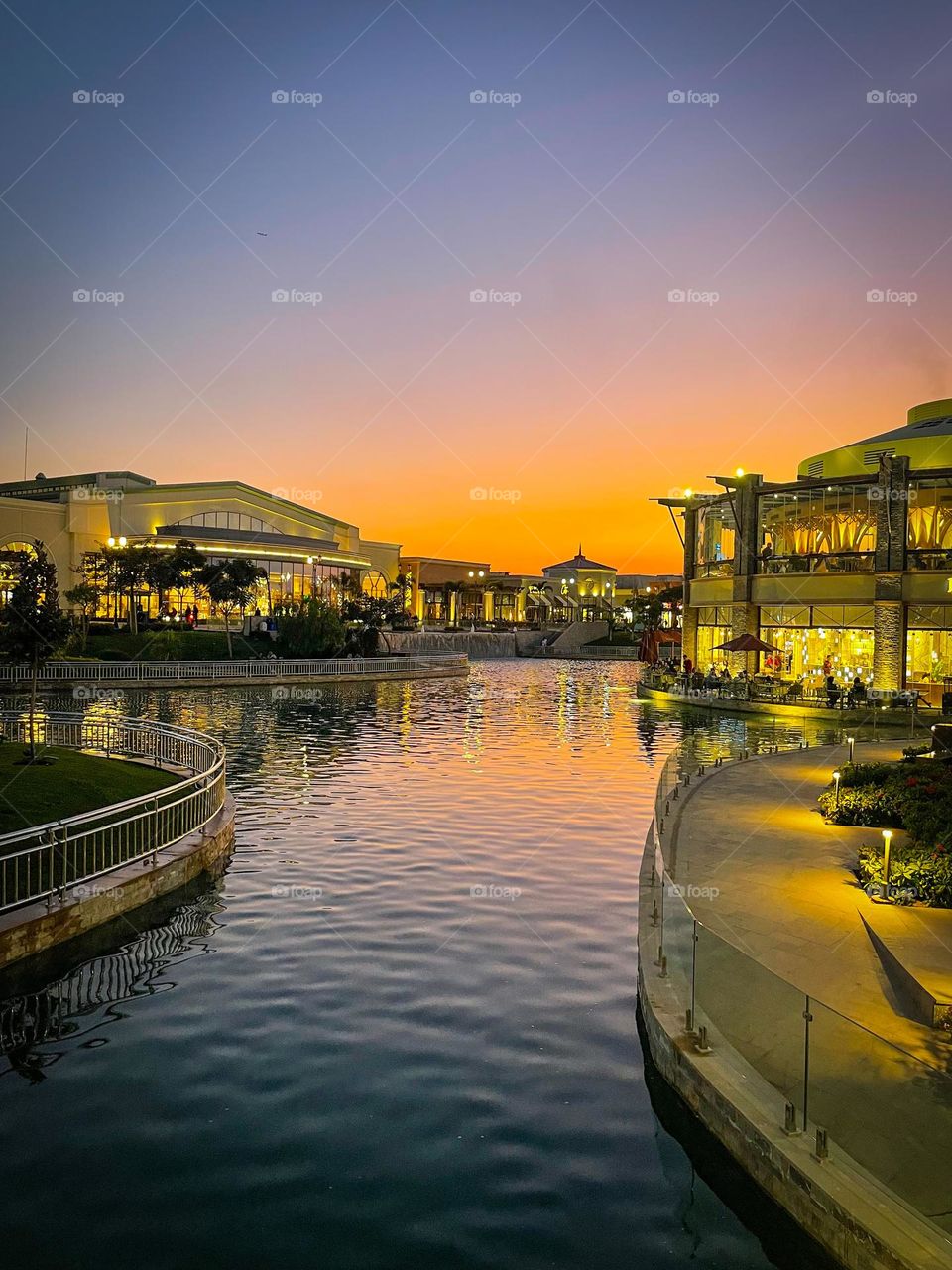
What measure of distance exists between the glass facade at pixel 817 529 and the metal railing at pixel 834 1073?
43938 mm

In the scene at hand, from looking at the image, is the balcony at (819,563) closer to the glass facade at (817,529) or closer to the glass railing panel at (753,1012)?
the glass facade at (817,529)

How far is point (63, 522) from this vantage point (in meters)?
82.4

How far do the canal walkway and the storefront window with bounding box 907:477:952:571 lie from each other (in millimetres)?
30620

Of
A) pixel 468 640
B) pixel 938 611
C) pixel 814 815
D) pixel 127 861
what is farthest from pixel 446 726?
pixel 468 640

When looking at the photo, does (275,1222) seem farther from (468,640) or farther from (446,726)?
(468,640)

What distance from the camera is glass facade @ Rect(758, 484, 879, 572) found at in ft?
160

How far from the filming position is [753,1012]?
7.86 metres

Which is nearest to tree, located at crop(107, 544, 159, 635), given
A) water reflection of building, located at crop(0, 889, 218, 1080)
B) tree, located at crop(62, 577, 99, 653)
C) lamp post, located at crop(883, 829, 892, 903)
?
tree, located at crop(62, 577, 99, 653)

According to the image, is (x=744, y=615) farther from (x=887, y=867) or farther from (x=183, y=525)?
(x=183, y=525)

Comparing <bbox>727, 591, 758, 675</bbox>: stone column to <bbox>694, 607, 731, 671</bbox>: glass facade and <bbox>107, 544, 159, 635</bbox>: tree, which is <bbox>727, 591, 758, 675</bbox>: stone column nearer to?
<bbox>694, 607, 731, 671</bbox>: glass facade

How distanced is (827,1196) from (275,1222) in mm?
3722

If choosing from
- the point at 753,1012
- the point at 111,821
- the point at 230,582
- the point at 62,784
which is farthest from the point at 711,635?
the point at 753,1012

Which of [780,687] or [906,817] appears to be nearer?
[906,817]

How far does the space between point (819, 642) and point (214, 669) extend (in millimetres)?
33446
